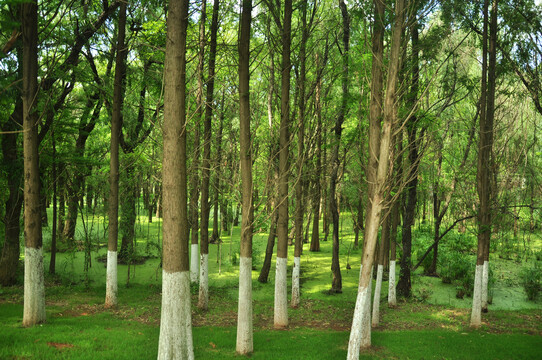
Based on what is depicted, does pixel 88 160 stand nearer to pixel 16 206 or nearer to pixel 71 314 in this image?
pixel 16 206

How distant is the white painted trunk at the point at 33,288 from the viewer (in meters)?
9.06

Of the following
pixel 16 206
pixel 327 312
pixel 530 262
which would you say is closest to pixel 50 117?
pixel 16 206

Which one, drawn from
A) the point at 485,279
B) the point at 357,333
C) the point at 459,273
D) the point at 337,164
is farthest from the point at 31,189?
the point at 459,273

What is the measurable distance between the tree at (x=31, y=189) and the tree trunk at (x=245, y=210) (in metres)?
4.85

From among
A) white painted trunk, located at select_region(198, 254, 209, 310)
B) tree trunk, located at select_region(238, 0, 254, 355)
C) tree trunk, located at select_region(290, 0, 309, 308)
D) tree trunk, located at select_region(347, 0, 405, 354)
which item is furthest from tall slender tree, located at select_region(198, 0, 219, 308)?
tree trunk, located at select_region(347, 0, 405, 354)

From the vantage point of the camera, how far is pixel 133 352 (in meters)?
7.82

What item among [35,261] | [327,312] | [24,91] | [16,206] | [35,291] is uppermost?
[24,91]

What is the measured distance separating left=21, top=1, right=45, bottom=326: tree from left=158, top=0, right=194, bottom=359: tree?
4.75 m

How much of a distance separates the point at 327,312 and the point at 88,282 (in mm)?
8893

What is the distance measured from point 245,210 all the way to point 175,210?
285 centimetres

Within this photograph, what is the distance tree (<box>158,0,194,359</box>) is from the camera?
20.3 ft

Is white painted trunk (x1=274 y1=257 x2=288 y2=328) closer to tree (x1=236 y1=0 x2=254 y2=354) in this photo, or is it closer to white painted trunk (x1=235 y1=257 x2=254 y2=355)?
tree (x1=236 y1=0 x2=254 y2=354)

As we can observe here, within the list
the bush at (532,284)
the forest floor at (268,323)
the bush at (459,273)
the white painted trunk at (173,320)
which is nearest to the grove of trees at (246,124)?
the white painted trunk at (173,320)

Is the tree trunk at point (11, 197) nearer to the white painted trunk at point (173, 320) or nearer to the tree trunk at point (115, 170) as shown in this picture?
the tree trunk at point (115, 170)
